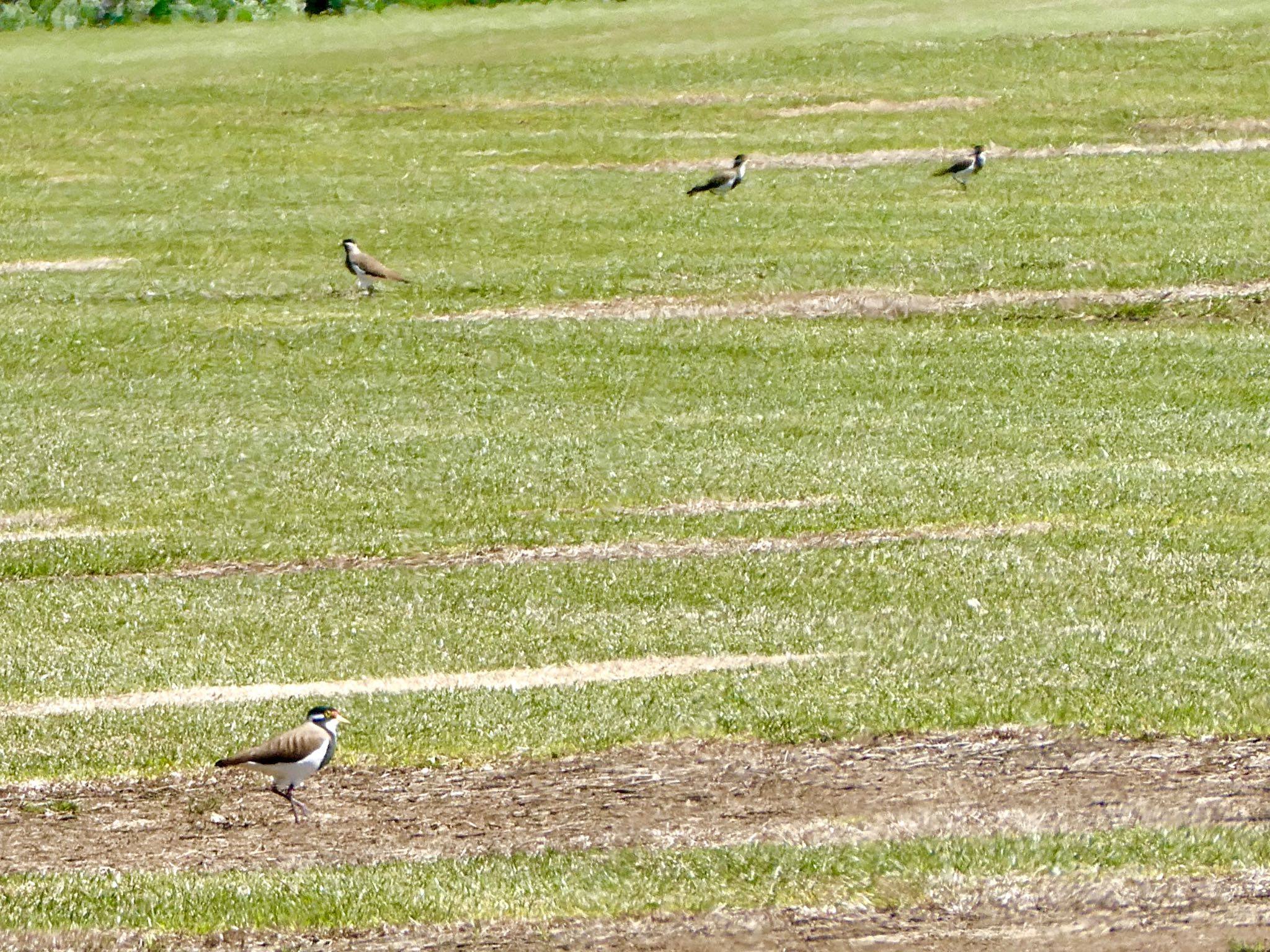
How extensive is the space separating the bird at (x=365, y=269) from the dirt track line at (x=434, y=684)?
51.6 feet

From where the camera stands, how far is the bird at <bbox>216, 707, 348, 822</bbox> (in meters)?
11.6

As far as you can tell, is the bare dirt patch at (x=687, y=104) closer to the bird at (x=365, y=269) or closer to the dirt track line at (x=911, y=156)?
the dirt track line at (x=911, y=156)

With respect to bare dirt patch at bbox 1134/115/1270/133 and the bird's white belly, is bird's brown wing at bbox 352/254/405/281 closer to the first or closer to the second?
bare dirt patch at bbox 1134/115/1270/133

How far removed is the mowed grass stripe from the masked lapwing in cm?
2590

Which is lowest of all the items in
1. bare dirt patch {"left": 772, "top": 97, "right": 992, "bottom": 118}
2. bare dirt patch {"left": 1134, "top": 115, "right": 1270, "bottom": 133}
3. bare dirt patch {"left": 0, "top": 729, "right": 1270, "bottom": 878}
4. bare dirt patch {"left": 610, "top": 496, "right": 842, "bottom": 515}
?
bare dirt patch {"left": 610, "top": 496, "right": 842, "bottom": 515}

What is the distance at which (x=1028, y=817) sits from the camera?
11.6 meters

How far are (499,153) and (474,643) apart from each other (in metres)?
25.9

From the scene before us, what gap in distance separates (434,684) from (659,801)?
3462 mm

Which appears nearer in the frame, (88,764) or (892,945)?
(892,945)

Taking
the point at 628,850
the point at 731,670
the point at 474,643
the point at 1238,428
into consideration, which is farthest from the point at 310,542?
the point at 1238,428

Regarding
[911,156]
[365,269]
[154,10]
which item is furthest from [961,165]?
[154,10]

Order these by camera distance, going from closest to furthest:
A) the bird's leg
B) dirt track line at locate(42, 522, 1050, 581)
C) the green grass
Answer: the bird's leg → dirt track line at locate(42, 522, 1050, 581) → the green grass

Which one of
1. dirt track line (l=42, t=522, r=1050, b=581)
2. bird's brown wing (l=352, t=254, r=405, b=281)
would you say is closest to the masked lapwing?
bird's brown wing (l=352, t=254, r=405, b=281)

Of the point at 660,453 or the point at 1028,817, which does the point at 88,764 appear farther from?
the point at 660,453
